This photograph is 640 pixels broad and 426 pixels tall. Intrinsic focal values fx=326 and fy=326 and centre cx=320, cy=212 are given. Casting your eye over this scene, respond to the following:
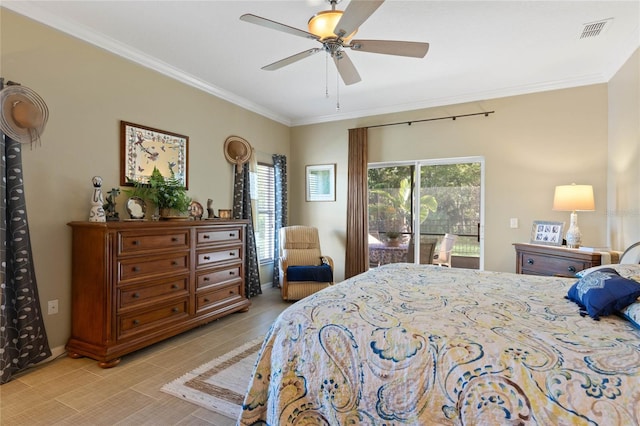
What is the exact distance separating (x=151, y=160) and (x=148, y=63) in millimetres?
1003

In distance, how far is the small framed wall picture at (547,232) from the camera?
3.61 metres

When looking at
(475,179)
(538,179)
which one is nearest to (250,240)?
(475,179)

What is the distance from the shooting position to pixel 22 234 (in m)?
2.48

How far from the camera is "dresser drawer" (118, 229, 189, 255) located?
2.75 metres

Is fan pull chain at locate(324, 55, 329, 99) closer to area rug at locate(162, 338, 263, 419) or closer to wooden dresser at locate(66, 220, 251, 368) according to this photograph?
wooden dresser at locate(66, 220, 251, 368)

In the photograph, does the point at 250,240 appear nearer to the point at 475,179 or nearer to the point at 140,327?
the point at 140,327

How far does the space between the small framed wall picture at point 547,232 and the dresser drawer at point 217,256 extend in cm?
355

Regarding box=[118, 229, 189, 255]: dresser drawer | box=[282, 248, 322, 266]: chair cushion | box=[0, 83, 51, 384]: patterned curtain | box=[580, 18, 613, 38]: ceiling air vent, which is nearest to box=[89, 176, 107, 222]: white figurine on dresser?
box=[118, 229, 189, 255]: dresser drawer

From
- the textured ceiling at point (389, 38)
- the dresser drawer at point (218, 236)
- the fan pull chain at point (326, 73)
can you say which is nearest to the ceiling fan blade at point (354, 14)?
the textured ceiling at point (389, 38)

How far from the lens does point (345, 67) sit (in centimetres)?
262

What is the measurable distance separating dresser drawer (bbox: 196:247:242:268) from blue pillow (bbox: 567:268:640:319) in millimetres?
3195

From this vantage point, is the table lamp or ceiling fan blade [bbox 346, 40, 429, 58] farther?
the table lamp

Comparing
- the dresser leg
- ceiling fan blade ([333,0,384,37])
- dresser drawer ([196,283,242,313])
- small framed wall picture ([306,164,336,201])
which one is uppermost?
ceiling fan blade ([333,0,384,37])

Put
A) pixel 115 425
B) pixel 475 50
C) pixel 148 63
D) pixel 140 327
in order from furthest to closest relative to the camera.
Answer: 1. pixel 148 63
2. pixel 475 50
3. pixel 140 327
4. pixel 115 425
